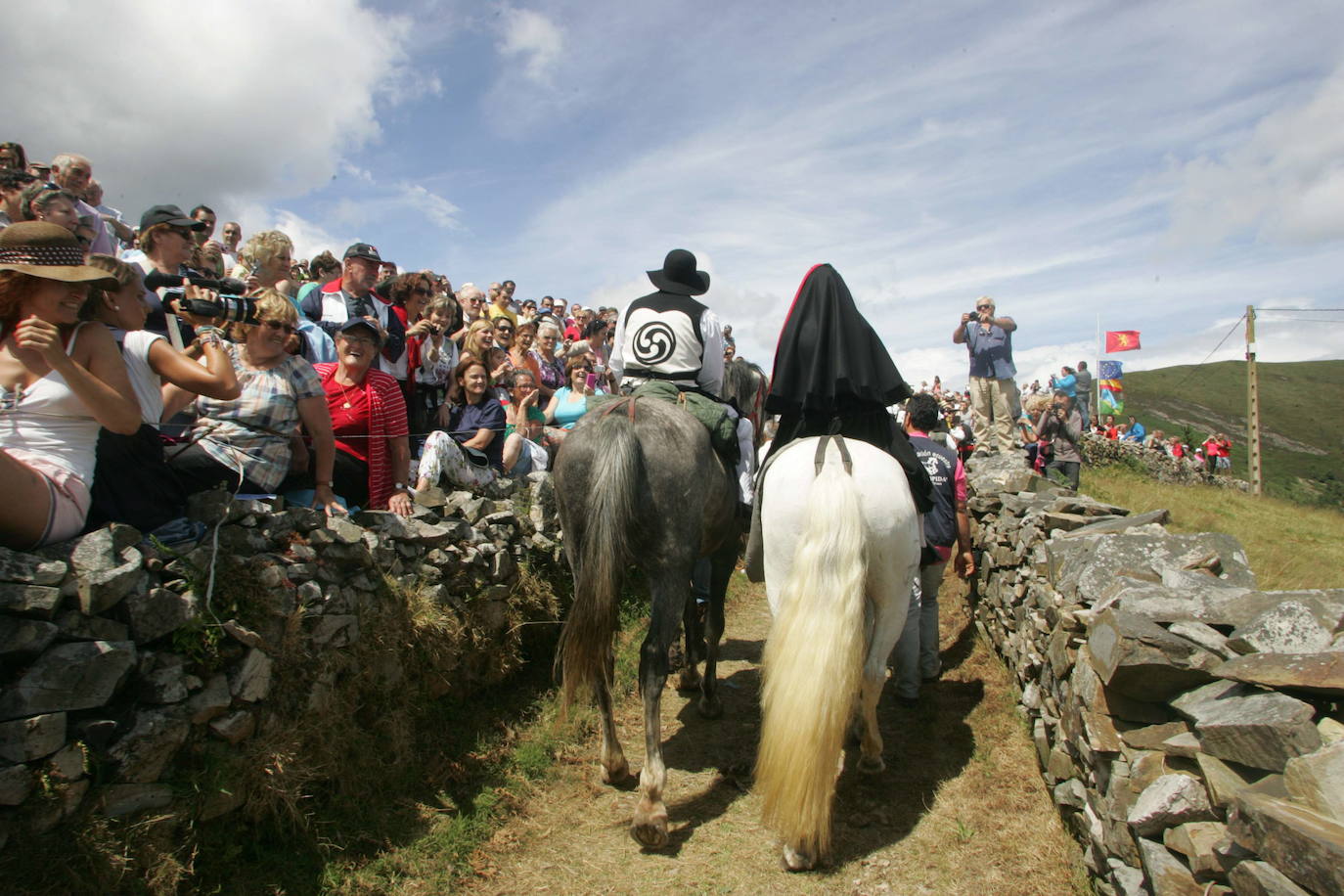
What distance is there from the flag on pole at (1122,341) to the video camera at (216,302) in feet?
94.6

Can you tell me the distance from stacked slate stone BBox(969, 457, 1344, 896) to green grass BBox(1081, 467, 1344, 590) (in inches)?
188

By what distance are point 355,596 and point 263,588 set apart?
60 cm

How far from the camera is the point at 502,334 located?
743 cm

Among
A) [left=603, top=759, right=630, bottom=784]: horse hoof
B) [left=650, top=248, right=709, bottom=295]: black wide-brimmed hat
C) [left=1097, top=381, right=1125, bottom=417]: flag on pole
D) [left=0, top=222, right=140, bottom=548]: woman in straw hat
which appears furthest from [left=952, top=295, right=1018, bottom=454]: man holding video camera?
[left=1097, top=381, right=1125, bottom=417]: flag on pole

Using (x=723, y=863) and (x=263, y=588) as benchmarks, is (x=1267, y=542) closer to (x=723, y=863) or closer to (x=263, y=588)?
(x=723, y=863)

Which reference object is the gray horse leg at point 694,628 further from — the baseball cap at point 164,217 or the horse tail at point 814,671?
the baseball cap at point 164,217

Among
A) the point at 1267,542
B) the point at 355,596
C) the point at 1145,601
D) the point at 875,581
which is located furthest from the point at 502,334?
the point at 1267,542

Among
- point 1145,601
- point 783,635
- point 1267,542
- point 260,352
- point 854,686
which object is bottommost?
point 1267,542

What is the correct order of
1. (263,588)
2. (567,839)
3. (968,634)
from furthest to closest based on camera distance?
1. (968,634)
2. (567,839)
3. (263,588)

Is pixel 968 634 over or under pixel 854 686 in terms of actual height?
under

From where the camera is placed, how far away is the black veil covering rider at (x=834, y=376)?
14.2 feet

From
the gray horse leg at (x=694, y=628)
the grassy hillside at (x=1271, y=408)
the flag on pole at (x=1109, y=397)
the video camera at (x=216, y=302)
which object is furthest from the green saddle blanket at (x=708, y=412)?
the grassy hillside at (x=1271, y=408)

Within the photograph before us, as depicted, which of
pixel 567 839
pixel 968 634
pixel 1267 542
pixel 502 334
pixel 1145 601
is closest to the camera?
pixel 1145 601

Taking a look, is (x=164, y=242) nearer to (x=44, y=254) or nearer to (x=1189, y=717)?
(x=44, y=254)
